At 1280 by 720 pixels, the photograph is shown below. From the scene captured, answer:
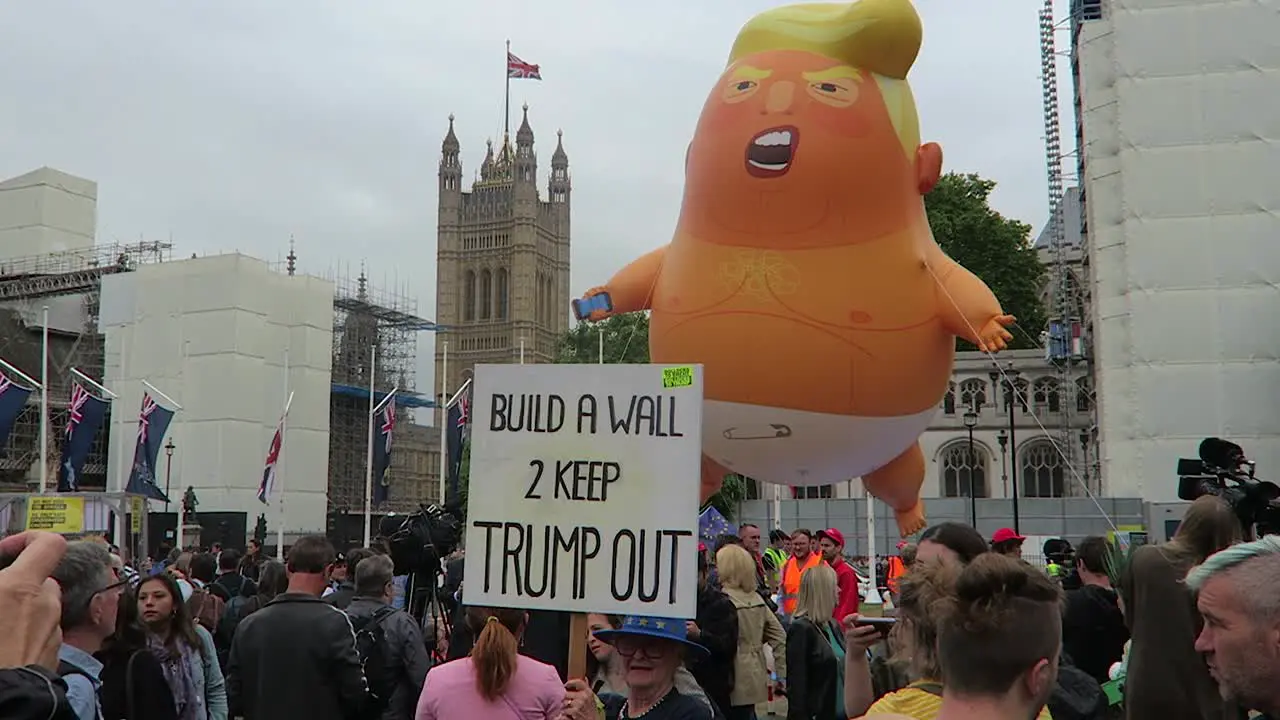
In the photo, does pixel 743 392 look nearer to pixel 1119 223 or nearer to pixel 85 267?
pixel 1119 223

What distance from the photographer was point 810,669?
21.6ft

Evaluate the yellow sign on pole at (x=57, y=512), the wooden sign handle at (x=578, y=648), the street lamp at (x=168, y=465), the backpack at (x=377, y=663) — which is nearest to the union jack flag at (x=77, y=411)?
the street lamp at (x=168, y=465)

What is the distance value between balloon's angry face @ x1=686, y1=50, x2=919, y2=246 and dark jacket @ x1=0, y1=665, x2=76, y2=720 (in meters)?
9.37

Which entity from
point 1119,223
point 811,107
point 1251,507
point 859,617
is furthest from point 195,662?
point 1119,223

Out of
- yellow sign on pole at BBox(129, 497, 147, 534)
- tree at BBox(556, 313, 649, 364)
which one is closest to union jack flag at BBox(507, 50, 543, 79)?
tree at BBox(556, 313, 649, 364)

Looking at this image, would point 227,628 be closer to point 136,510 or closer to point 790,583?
point 790,583

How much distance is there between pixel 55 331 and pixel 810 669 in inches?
1925

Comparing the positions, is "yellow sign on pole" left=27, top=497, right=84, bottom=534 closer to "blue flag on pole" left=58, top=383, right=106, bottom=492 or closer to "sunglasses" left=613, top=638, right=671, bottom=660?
"blue flag on pole" left=58, top=383, right=106, bottom=492

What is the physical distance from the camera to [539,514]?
448cm

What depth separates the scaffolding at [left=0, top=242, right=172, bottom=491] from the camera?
152ft

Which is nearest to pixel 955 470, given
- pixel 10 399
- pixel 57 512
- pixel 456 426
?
pixel 456 426

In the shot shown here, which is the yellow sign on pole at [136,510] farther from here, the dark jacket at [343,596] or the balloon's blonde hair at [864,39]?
the balloon's blonde hair at [864,39]

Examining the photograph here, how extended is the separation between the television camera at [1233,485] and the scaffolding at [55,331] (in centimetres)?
4530

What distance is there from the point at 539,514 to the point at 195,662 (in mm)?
2278
